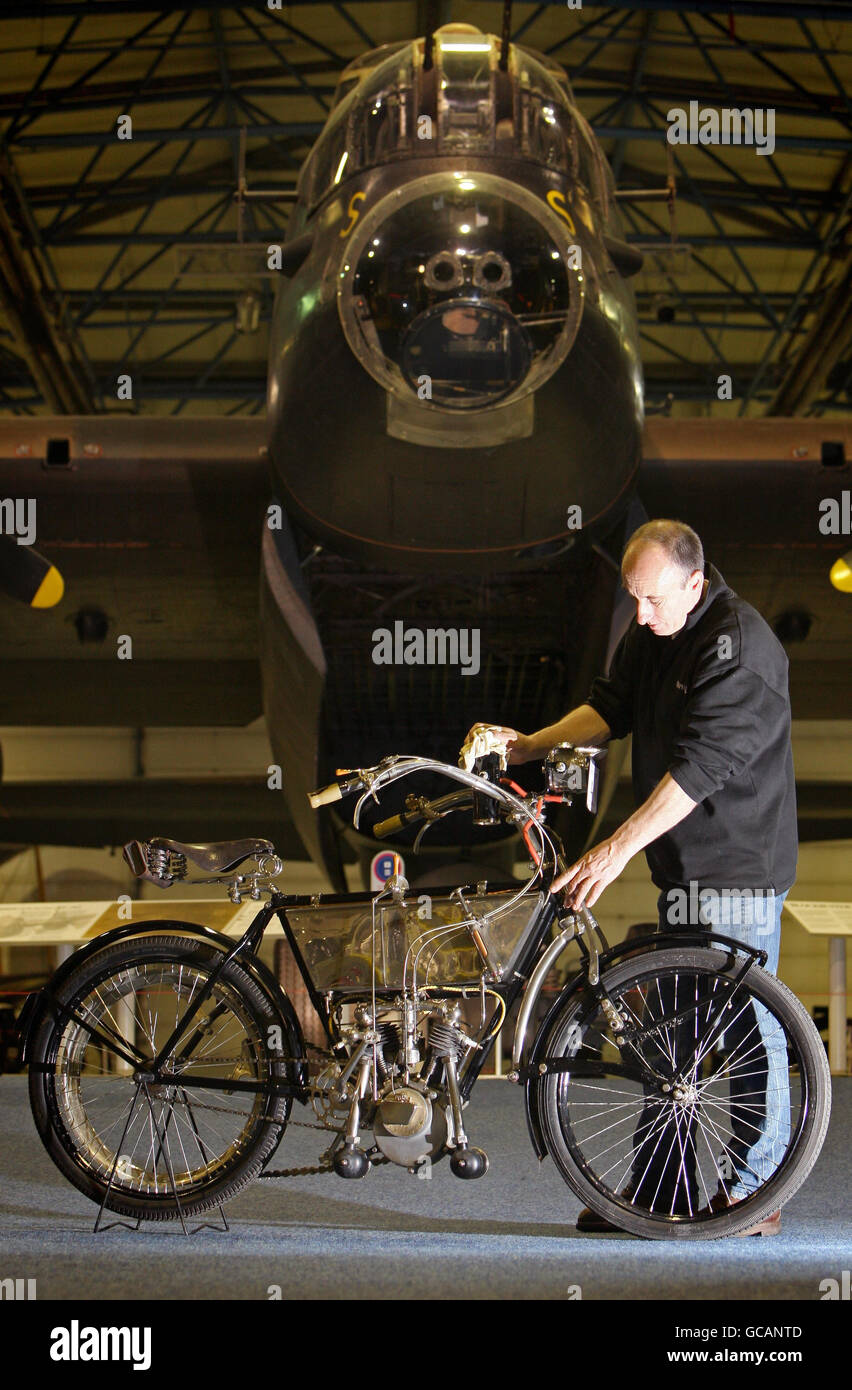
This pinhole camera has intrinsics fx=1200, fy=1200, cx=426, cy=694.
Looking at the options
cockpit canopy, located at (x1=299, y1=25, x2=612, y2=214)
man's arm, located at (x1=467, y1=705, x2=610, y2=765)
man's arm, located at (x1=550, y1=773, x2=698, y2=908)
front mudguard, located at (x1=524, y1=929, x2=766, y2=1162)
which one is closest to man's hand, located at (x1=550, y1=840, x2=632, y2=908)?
man's arm, located at (x1=550, y1=773, x2=698, y2=908)

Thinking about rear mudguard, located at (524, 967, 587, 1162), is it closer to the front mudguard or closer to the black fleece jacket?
the front mudguard

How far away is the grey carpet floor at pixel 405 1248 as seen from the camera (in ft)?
7.41

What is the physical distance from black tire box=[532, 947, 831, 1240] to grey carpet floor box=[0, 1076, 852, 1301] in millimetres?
100

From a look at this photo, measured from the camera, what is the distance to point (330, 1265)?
7.76 feet

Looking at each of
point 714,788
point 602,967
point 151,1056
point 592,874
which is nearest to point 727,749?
point 714,788

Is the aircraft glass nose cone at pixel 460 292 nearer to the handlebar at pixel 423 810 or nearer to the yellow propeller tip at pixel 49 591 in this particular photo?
the handlebar at pixel 423 810

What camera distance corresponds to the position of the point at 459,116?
4.88 metres

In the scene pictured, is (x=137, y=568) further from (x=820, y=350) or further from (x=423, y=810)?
(x=820, y=350)

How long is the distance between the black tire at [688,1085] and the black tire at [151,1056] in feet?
2.07

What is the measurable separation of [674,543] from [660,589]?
0.35 ft

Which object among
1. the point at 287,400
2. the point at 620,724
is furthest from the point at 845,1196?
the point at 287,400

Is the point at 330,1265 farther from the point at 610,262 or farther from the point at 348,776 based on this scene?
the point at 610,262

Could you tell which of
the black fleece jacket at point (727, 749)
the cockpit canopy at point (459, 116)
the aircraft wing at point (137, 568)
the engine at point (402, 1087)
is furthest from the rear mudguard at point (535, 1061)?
the aircraft wing at point (137, 568)

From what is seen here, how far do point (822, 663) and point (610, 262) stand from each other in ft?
12.3
